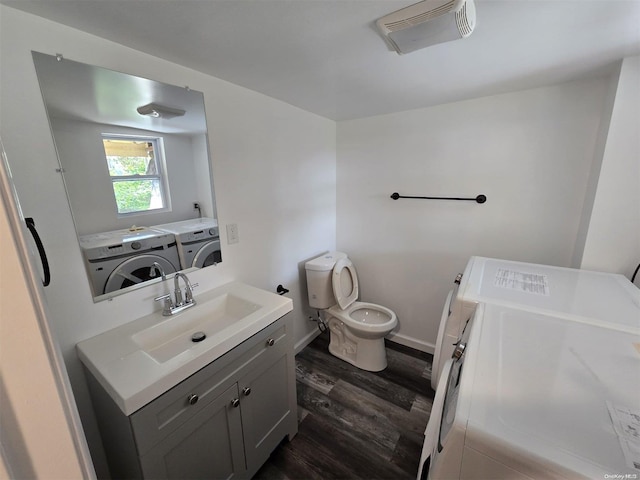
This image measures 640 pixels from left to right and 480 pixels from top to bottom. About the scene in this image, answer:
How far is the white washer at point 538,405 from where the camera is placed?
555mm

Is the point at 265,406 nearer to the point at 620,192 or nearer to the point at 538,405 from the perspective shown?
the point at 538,405

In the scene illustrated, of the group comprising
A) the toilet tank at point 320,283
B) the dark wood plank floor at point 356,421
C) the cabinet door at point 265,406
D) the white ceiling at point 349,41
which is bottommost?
the dark wood plank floor at point 356,421

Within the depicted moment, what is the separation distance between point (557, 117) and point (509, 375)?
5.77 feet

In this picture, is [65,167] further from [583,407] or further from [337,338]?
[337,338]

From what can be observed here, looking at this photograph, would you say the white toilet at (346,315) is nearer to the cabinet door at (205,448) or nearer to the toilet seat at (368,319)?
the toilet seat at (368,319)

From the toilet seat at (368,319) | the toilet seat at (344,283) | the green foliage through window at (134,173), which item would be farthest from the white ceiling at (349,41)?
the toilet seat at (368,319)

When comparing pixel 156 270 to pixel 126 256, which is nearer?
pixel 126 256

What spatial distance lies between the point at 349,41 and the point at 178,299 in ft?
4.85

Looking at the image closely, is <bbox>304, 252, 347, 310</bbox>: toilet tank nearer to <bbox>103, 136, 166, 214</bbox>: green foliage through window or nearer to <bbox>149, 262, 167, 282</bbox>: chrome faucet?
<bbox>149, 262, 167, 282</bbox>: chrome faucet

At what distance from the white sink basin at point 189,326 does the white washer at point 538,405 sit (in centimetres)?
94

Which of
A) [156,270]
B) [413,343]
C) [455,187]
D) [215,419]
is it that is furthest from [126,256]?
[413,343]

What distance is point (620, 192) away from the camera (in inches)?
55.3

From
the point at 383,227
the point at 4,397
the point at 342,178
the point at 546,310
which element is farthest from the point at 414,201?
the point at 4,397

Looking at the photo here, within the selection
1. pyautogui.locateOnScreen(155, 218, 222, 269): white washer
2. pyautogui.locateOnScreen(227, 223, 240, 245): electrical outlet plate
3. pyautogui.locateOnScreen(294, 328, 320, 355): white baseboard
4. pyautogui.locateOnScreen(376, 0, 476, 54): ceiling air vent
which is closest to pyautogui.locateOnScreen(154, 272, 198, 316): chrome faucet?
pyautogui.locateOnScreen(155, 218, 222, 269): white washer
